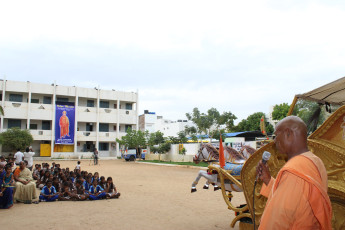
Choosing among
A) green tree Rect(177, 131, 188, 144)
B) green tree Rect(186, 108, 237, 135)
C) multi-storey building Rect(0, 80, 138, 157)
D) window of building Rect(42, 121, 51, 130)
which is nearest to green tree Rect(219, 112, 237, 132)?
green tree Rect(186, 108, 237, 135)

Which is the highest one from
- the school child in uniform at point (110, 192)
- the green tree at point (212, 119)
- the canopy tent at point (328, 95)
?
the green tree at point (212, 119)

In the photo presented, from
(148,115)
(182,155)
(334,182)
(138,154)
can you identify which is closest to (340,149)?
(334,182)

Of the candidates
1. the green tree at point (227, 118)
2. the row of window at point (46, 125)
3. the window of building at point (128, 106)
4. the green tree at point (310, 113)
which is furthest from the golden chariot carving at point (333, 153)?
the window of building at point (128, 106)

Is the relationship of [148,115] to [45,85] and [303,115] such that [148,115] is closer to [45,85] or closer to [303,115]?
[45,85]

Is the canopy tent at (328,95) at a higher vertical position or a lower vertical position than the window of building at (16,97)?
lower

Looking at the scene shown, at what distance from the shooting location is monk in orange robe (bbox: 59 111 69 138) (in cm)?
3753

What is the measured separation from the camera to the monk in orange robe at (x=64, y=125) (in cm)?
3753

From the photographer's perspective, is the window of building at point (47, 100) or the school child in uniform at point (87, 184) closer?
the school child in uniform at point (87, 184)

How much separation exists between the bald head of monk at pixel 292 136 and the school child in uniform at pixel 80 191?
8.38 metres

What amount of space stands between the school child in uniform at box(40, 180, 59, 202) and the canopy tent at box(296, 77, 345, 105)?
7941mm

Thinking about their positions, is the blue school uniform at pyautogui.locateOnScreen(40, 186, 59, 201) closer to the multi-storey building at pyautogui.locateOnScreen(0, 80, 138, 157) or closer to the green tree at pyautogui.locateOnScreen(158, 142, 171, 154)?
the green tree at pyautogui.locateOnScreen(158, 142, 171, 154)

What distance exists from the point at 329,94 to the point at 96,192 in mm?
7639

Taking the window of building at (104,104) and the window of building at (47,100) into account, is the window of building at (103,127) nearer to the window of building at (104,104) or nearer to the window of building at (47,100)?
the window of building at (104,104)

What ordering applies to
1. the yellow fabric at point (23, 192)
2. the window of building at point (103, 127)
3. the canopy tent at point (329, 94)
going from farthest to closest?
the window of building at point (103, 127), the yellow fabric at point (23, 192), the canopy tent at point (329, 94)
